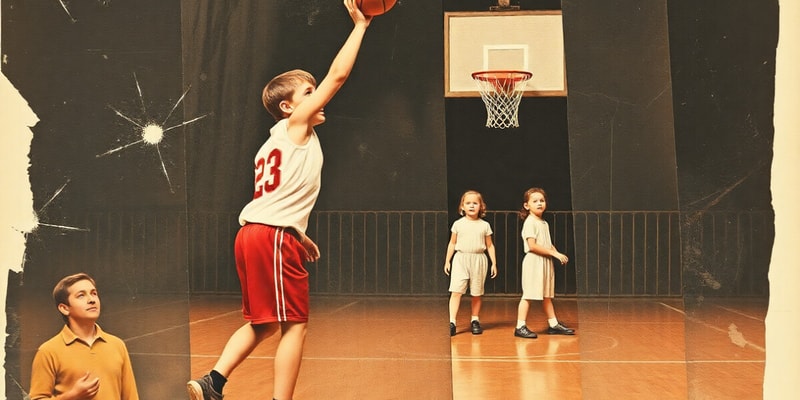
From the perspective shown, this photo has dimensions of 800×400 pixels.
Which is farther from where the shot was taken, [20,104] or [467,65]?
[467,65]

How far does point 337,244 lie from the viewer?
409 centimetres

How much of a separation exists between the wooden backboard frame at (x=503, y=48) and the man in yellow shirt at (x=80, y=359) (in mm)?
4526

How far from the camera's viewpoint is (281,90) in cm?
388

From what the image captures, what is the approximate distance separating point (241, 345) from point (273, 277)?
0.30m

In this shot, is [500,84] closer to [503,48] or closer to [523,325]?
[503,48]

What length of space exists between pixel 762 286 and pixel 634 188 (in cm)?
74

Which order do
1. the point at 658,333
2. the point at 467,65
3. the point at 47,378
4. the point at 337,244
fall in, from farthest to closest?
the point at 467,65, the point at 658,333, the point at 337,244, the point at 47,378

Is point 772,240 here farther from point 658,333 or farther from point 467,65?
point 467,65

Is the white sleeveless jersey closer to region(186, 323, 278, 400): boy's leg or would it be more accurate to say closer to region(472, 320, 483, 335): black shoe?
region(186, 323, 278, 400): boy's leg

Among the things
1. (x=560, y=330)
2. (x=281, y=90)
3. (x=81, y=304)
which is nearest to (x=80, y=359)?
(x=81, y=304)

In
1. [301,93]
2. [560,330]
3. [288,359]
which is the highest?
[301,93]

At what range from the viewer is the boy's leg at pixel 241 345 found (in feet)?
12.0

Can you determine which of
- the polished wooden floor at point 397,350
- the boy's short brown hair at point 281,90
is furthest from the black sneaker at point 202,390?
the boy's short brown hair at point 281,90

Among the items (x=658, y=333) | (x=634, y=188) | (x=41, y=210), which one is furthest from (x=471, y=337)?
(x=41, y=210)
